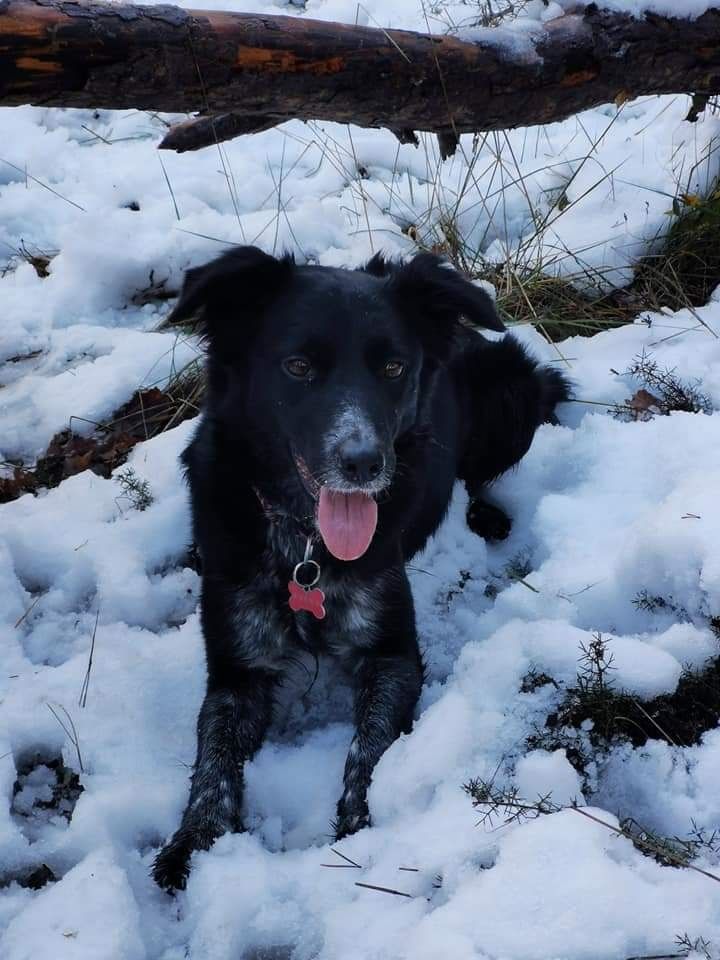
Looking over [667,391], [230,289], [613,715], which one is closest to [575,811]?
[613,715]

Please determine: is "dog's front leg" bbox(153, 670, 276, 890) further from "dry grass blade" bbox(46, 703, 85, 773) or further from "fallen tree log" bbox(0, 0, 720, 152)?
"fallen tree log" bbox(0, 0, 720, 152)

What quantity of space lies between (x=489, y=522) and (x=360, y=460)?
1.56 m

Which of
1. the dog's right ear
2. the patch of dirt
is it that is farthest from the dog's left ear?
the patch of dirt

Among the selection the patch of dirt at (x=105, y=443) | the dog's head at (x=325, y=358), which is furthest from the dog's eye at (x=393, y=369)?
the patch of dirt at (x=105, y=443)

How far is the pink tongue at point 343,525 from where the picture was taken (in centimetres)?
291

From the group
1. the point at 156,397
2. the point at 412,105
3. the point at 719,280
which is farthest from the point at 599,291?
the point at 156,397

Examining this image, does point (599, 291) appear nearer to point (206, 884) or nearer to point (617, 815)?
point (617, 815)

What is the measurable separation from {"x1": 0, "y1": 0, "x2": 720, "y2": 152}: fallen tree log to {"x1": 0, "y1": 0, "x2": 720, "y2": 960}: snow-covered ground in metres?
0.42

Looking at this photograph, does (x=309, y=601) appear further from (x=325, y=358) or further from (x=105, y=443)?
(x=105, y=443)

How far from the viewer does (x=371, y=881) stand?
2.34 m

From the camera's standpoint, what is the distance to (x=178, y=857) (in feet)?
8.31

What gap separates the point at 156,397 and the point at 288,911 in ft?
9.43

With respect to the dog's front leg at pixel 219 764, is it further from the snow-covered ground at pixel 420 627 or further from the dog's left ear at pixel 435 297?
the dog's left ear at pixel 435 297

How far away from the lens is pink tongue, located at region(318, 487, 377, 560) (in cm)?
291
